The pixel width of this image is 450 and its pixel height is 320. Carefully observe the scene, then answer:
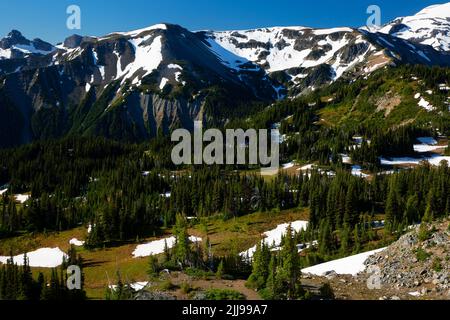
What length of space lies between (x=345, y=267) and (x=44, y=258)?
7909cm

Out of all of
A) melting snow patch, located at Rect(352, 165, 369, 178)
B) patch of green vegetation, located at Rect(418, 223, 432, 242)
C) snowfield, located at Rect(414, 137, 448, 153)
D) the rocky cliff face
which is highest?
snowfield, located at Rect(414, 137, 448, 153)

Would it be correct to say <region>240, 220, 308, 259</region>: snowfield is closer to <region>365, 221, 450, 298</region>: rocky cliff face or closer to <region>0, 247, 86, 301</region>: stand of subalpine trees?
<region>365, 221, 450, 298</region>: rocky cliff face

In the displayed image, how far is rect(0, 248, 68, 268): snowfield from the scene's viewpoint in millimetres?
105906

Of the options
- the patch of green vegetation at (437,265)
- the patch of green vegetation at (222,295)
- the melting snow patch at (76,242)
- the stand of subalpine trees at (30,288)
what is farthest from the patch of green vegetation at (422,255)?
the melting snow patch at (76,242)

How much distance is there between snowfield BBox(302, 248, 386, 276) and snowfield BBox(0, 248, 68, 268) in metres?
64.3

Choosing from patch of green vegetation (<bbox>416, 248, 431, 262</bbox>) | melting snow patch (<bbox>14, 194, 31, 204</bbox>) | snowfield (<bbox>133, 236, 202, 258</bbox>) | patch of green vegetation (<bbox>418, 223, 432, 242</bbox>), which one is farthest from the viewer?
melting snow patch (<bbox>14, 194, 31, 204</bbox>)

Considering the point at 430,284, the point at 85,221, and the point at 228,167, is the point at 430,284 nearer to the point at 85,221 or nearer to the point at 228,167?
the point at 85,221

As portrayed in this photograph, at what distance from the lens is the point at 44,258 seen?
111 meters

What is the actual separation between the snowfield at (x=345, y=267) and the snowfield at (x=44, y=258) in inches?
2533

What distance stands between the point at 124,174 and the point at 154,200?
4376 cm

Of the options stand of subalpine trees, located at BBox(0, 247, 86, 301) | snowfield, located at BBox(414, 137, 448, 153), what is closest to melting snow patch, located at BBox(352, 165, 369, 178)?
snowfield, located at BBox(414, 137, 448, 153)

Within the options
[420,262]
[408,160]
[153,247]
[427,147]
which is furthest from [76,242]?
[427,147]

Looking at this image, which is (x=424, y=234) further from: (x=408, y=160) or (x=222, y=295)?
(x=408, y=160)

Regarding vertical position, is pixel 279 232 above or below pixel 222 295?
below
